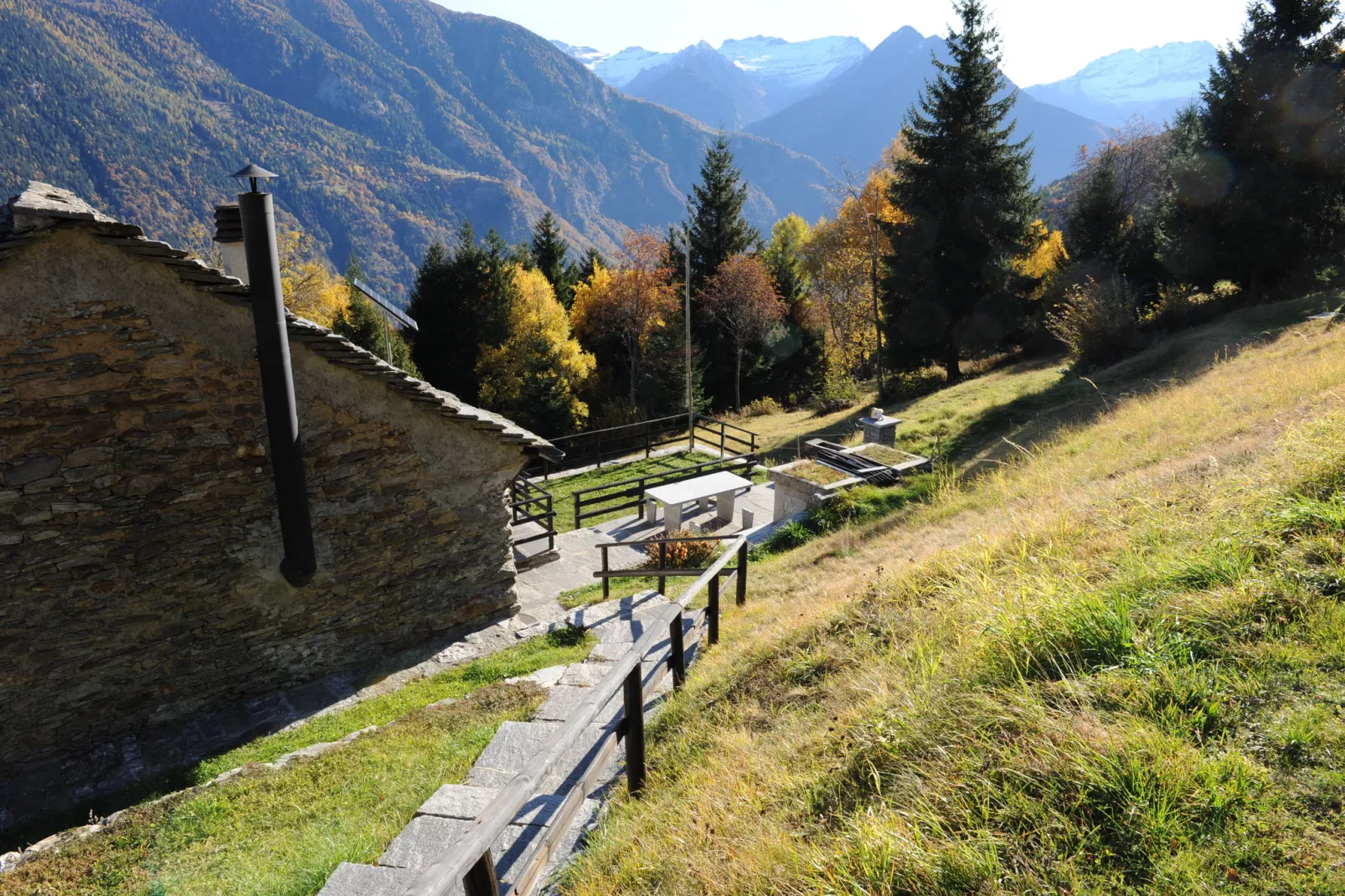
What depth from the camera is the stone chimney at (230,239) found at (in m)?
8.73

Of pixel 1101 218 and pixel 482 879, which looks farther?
pixel 1101 218

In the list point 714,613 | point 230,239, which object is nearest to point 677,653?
point 714,613

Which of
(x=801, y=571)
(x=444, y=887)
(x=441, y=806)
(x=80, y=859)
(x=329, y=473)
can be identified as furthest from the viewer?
(x=801, y=571)

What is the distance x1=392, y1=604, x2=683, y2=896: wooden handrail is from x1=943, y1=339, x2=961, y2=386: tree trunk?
949 inches

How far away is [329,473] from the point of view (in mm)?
8039

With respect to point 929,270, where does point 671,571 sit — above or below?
below

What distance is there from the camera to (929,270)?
24.5m

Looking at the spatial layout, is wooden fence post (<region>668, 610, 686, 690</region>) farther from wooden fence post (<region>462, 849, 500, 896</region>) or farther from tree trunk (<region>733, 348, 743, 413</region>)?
tree trunk (<region>733, 348, 743, 413</region>)

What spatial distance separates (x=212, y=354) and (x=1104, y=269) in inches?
1220

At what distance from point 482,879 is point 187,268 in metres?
6.78

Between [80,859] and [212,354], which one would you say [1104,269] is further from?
[80,859]

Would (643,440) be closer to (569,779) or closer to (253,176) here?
(253,176)

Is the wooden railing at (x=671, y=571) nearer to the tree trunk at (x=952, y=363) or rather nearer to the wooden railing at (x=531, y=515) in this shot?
the wooden railing at (x=531, y=515)

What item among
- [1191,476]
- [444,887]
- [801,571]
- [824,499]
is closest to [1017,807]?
[444,887]
